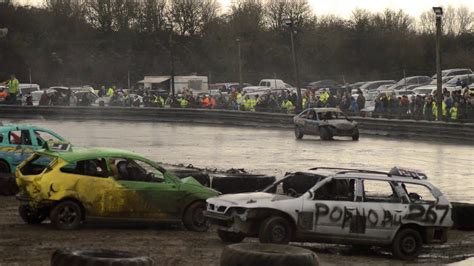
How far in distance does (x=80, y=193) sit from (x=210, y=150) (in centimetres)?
1801

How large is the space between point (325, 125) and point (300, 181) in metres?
24.4

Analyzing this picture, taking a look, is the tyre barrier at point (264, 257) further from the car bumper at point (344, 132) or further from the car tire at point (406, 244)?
the car bumper at point (344, 132)

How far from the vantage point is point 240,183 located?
59.7ft

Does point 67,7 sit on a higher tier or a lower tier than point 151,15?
higher

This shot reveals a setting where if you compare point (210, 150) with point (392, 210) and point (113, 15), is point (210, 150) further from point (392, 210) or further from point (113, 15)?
point (113, 15)

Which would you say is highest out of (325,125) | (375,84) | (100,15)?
(100,15)

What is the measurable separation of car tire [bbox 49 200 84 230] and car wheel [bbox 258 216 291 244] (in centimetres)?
287

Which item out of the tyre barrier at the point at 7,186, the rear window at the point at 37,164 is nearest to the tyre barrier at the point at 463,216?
the rear window at the point at 37,164

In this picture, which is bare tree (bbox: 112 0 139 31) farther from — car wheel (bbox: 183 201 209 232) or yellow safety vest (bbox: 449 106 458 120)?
car wheel (bbox: 183 201 209 232)

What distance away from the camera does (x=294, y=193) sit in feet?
46.6

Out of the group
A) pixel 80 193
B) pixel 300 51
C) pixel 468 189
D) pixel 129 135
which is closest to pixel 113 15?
pixel 300 51

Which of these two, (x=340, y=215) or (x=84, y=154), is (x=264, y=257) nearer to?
(x=340, y=215)

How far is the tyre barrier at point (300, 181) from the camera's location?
47.1 ft

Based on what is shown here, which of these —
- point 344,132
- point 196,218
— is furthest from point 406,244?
point 344,132
